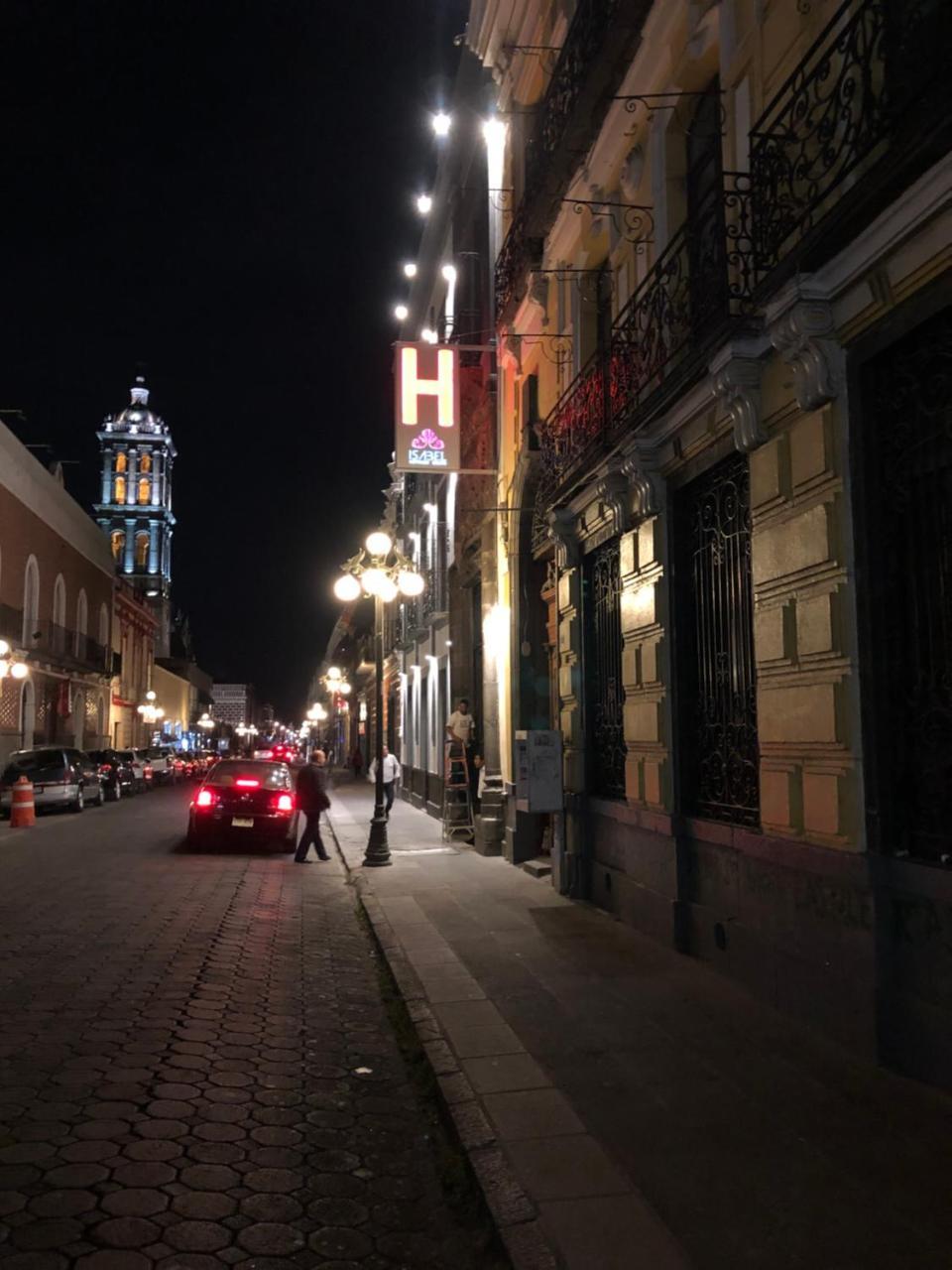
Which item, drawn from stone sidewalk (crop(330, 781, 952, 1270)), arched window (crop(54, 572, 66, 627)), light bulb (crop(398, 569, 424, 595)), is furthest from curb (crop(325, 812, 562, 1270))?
arched window (crop(54, 572, 66, 627))

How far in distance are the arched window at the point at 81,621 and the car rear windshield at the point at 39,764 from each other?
1964 cm

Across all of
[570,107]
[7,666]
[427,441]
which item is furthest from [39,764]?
[570,107]

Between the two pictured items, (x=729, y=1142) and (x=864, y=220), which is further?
(x=864, y=220)

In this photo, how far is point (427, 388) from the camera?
1631cm

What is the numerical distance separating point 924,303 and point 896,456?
844 mm

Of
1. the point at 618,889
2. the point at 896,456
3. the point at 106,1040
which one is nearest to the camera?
the point at 896,456

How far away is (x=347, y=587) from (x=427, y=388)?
395 centimetres

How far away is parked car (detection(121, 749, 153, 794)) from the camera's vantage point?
3738 centimetres

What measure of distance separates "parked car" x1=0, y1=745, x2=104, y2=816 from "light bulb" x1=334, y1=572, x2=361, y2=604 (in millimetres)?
11068

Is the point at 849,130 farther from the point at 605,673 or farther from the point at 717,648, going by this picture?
the point at 605,673

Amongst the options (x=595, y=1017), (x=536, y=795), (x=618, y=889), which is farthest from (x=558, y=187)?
(x=595, y=1017)

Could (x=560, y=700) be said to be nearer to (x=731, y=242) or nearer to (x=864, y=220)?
(x=731, y=242)

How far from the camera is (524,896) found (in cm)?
1167

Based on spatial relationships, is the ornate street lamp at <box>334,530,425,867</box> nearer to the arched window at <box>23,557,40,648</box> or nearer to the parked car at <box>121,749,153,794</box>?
the parked car at <box>121,749,153,794</box>
